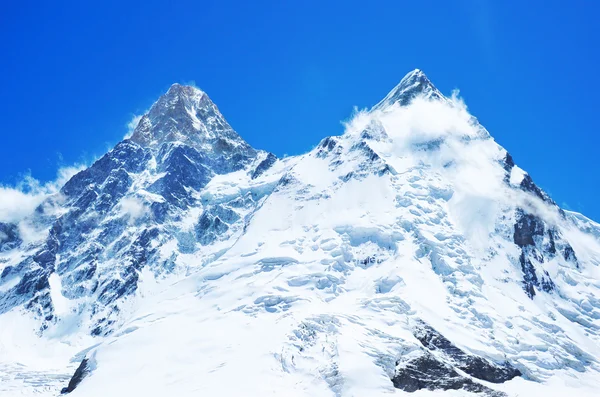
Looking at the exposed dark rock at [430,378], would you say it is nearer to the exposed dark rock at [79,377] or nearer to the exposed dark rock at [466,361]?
the exposed dark rock at [466,361]

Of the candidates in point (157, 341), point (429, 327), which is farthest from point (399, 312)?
point (157, 341)

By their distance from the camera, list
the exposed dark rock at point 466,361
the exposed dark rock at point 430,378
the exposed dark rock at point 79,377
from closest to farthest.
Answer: the exposed dark rock at point 430,378
the exposed dark rock at point 466,361
the exposed dark rock at point 79,377

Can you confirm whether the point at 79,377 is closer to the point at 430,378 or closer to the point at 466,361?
the point at 430,378

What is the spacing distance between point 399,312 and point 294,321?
28539 millimetres

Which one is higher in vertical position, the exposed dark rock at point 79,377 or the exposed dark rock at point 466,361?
the exposed dark rock at point 466,361

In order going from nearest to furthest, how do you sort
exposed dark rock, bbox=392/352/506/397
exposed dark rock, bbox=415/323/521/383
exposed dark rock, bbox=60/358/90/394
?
exposed dark rock, bbox=392/352/506/397 < exposed dark rock, bbox=415/323/521/383 < exposed dark rock, bbox=60/358/90/394

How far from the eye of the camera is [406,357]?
148 meters

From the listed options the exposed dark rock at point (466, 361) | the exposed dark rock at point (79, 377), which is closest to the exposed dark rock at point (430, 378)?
the exposed dark rock at point (466, 361)

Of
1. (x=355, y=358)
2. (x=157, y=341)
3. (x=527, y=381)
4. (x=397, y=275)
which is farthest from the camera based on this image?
(x=397, y=275)

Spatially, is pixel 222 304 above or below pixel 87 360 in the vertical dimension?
above

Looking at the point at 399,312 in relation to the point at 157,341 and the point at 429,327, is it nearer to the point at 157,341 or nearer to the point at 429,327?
the point at 429,327

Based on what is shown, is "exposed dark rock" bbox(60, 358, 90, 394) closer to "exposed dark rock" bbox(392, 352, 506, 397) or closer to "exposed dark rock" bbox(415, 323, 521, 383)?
"exposed dark rock" bbox(392, 352, 506, 397)

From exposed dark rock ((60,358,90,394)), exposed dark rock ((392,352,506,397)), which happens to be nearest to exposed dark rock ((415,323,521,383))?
exposed dark rock ((392,352,506,397))

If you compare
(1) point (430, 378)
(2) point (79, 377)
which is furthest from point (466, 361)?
(2) point (79, 377)
